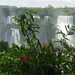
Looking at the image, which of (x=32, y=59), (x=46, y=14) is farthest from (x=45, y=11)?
(x=32, y=59)

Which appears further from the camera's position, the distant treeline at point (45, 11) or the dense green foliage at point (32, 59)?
the distant treeline at point (45, 11)

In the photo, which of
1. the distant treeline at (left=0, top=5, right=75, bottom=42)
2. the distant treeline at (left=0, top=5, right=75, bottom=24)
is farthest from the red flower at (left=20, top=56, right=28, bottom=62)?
the distant treeline at (left=0, top=5, right=75, bottom=24)

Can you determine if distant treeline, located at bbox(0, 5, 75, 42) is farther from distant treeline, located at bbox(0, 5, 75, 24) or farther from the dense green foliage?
the dense green foliage

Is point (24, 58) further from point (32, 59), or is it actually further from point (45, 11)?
point (45, 11)

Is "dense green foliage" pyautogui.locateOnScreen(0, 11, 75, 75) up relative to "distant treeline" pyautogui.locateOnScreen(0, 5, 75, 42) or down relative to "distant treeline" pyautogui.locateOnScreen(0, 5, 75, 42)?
up

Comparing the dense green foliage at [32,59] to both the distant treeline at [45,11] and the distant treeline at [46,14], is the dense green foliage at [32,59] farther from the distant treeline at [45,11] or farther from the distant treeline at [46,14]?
the distant treeline at [45,11]

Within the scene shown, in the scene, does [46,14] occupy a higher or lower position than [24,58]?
lower

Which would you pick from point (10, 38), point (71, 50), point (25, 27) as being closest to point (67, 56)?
point (71, 50)

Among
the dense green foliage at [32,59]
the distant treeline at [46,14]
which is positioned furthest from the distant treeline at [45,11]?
the dense green foliage at [32,59]

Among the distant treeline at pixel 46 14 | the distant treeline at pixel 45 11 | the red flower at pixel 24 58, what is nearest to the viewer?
the red flower at pixel 24 58

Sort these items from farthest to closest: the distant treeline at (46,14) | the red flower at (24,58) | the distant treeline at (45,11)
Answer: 1. the distant treeline at (45,11)
2. the distant treeline at (46,14)
3. the red flower at (24,58)

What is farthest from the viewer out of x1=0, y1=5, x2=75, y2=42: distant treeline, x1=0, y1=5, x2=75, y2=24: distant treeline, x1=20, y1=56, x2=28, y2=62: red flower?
x1=0, y1=5, x2=75, y2=24: distant treeline

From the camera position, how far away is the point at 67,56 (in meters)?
0.66

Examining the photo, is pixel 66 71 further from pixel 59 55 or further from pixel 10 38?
pixel 10 38
